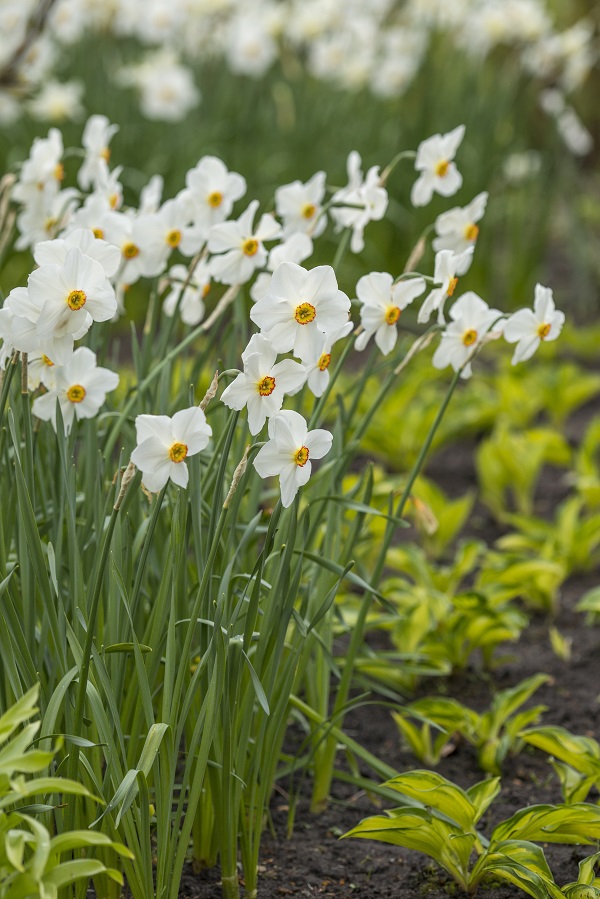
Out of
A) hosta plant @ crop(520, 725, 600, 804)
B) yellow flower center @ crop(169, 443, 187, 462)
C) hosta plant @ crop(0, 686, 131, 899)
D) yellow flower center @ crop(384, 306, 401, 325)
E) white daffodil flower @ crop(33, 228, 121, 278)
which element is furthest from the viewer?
hosta plant @ crop(520, 725, 600, 804)

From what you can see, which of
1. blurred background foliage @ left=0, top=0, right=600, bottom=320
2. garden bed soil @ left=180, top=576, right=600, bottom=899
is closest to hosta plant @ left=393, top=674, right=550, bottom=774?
garden bed soil @ left=180, top=576, right=600, bottom=899

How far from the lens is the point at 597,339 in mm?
4434

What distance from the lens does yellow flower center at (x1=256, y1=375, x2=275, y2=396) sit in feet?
4.26

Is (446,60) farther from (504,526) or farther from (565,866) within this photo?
(565,866)

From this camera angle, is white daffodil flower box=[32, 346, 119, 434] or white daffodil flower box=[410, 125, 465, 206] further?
white daffodil flower box=[410, 125, 465, 206]

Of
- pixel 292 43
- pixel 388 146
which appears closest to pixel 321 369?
pixel 388 146

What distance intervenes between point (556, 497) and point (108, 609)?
2.17 meters

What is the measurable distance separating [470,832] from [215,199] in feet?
3.56

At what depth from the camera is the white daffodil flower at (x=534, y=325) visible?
1.61 m

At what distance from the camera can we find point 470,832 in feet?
5.12

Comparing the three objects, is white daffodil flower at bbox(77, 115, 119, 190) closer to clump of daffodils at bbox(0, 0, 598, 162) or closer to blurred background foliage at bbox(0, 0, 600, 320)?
blurred background foliage at bbox(0, 0, 600, 320)

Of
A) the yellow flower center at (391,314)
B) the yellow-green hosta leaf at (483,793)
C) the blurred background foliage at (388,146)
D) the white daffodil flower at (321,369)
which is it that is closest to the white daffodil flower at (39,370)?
the white daffodil flower at (321,369)

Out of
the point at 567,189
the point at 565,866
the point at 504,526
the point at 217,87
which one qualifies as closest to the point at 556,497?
the point at 504,526

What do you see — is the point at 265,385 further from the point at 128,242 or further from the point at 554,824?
the point at 554,824
